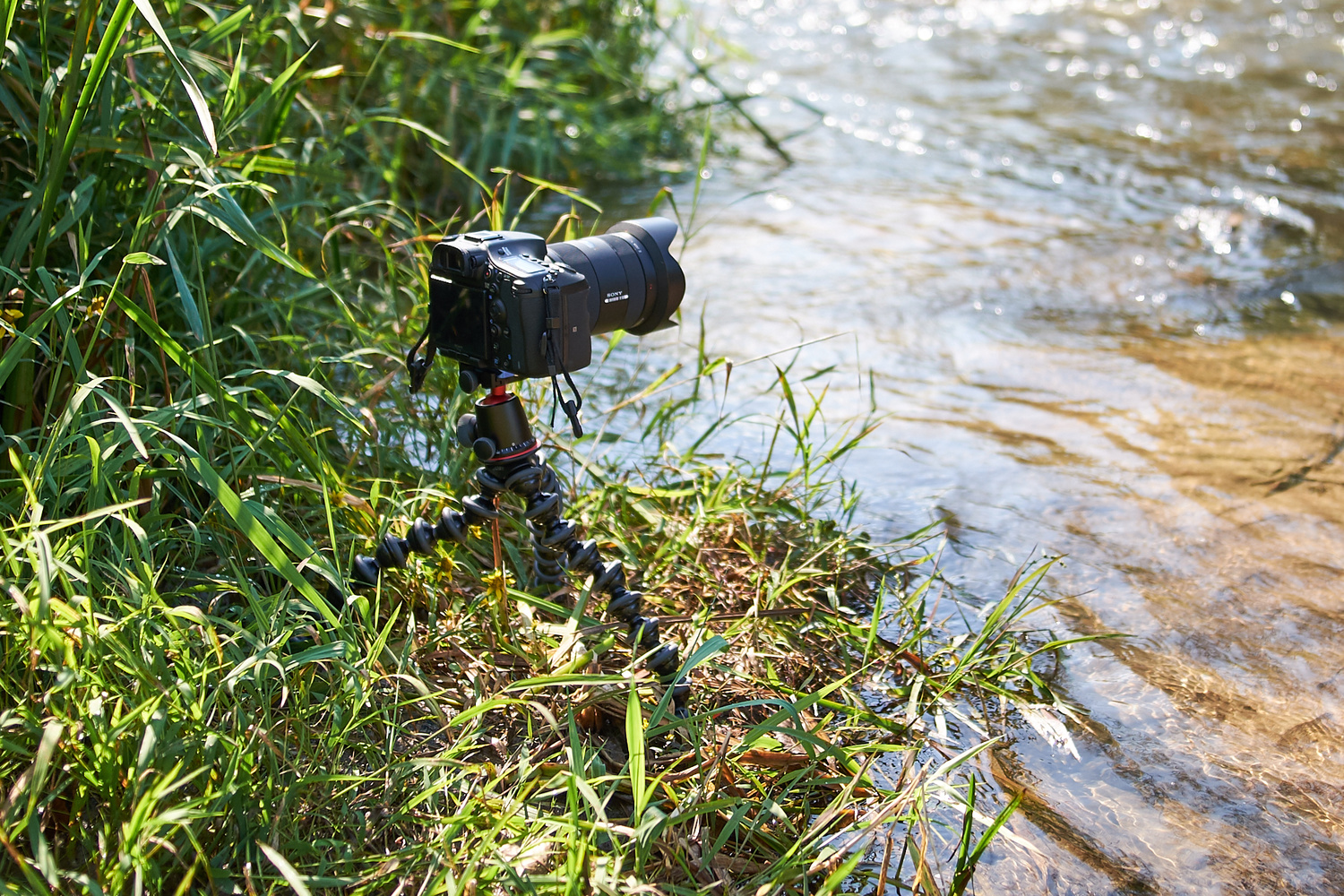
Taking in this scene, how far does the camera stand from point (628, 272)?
195 cm

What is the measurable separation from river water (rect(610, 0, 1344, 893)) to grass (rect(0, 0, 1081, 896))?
0.26 m

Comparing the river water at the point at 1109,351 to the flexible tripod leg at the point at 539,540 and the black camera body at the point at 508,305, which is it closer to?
the flexible tripod leg at the point at 539,540

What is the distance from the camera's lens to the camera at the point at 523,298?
1.75 meters

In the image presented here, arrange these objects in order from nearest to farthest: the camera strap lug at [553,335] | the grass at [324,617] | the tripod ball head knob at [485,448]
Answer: the grass at [324,617] < the camera strap lug at [553,335] < the tripod ball head knob at [485,448]

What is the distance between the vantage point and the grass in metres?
Answer: 1.61

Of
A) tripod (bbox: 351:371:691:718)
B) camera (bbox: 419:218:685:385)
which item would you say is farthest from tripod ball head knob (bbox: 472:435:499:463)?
camera (bbox: 419:218:685:385)

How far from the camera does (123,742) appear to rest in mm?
1584

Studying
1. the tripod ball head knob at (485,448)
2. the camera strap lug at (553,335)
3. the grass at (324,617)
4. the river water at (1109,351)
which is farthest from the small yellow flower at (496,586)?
the river water at (1109,351)

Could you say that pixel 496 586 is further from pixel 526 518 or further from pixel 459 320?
pixel 459 320

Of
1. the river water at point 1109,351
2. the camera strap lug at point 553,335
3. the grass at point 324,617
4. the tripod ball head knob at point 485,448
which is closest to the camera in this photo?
the grass at point 324,617

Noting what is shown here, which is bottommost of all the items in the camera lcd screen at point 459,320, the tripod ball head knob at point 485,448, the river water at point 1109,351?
the river water at point 1109,351

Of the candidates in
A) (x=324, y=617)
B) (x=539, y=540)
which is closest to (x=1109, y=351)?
(x=539, y=540)

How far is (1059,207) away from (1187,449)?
2130 mm

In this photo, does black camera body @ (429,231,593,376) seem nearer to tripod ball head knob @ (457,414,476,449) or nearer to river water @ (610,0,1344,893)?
tripod ball head knob @ (457,414,476,449)
